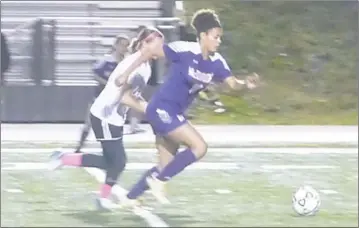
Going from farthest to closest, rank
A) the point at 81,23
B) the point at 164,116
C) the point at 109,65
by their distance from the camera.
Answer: the point at 81,23 → the point at 109,65 → the point at 164,116

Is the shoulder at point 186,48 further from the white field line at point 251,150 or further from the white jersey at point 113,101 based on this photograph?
the white field line at point 251,150

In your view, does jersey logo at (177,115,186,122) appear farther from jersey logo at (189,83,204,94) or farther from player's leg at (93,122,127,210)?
player's leg at (93,122,127,210)

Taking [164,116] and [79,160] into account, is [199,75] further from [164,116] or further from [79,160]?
[79,160]

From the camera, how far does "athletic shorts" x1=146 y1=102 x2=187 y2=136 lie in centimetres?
812

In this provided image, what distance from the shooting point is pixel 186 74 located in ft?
26.8

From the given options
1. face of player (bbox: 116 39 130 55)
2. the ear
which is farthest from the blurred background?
the ear

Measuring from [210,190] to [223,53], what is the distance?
29.3 feet

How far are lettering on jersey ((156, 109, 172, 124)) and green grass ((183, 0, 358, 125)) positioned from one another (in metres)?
10.3

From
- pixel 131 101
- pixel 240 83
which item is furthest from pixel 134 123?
pixel 240 83

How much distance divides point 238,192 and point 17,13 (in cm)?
978

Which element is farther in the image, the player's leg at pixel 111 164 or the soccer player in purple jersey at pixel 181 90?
the player's leg at pixel 111 164

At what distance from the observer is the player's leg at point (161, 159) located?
27.4 feet

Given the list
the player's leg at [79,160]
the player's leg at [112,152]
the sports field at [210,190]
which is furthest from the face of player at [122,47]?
the player's leg at [112,152]

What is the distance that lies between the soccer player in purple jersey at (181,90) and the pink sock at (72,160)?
2.15 feet
